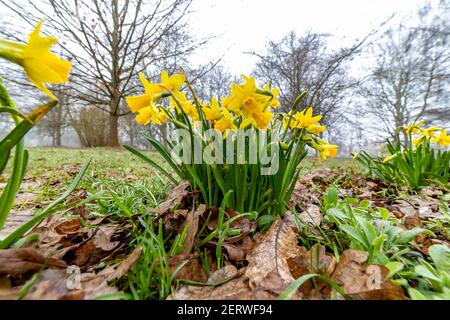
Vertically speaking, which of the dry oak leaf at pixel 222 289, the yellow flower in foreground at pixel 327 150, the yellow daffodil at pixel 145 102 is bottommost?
the dry oak leaf at pixel 222 289

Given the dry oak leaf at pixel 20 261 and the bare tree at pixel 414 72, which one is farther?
the bare tree at pixel 414 72

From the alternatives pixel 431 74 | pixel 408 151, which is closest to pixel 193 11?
pixel 408 151

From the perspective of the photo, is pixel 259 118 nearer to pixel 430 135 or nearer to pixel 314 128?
pixel 314 128

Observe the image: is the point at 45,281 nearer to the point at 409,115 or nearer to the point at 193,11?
the point at 193,11

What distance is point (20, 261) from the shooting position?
49 centimetres

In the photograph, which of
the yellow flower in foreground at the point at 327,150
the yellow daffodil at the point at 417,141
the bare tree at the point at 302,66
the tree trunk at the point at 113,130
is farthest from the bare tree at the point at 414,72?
the tree trunk at the point at 113,130

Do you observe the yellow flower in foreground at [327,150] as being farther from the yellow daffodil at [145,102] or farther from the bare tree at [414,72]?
the bare tree at [414,72]

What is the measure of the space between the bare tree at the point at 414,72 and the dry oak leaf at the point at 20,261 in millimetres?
7821

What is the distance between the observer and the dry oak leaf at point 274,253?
1.91ft

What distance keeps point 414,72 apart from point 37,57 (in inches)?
463

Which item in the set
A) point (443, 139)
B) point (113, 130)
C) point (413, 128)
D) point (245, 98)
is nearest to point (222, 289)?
point (245, 98)

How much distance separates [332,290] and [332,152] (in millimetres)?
603

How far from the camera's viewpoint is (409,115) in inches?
407

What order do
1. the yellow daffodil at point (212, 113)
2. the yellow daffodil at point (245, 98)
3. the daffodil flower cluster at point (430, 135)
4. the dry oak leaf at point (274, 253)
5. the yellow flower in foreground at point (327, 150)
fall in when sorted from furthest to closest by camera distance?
the daffodil flower cluster at point (430, 135), the yellow flower in foreground at point (327, 150), the yellow daffodil at point (212, 113), the yellow daffodil at point (245, 98), the dry oak leaf at point (274, 253)
